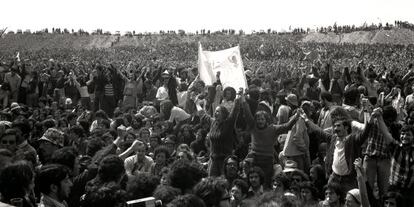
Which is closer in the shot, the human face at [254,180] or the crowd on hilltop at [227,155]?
the crowd on hilltop at [227,155]

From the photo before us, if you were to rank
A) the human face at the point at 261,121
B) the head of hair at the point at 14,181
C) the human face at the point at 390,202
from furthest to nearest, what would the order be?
the human face at the point at 261,121 → the human face at the point at 390,202 → the head of hair at the point at 14,181

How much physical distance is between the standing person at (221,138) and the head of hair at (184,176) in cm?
262

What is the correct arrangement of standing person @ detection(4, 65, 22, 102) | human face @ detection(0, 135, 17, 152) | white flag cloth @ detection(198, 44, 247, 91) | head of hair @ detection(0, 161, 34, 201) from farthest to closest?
standing person @ detection(4, 65, 22, 102), white flag cloth @ detection(198, 44, 247, 91), human face @ detection(0, 135, 17, 152), head of hair @ detection(0, 161, 34, 201)

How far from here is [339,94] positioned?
1296 centimetres

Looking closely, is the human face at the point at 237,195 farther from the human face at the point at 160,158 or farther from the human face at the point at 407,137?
the human face at the point at 407,137

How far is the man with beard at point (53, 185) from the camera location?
16.6ft

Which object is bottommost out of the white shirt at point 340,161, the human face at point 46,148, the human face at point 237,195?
the human face at point 237,195

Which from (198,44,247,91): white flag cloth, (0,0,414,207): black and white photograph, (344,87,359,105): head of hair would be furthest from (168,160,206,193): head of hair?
(198,44,247,91): white flag cloth

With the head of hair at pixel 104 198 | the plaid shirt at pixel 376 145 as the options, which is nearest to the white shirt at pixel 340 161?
the plaid shirt at pixel 376 145

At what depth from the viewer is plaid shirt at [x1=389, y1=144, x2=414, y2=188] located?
6.86 m

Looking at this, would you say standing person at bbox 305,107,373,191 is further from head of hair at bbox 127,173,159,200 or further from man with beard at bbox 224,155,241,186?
head of hair at bbox 127,173,159,200

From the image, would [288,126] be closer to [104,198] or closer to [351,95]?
[351,95]

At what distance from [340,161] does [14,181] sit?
3.83 m

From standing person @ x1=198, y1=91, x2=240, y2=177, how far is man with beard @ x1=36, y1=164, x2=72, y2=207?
11.4 feet
